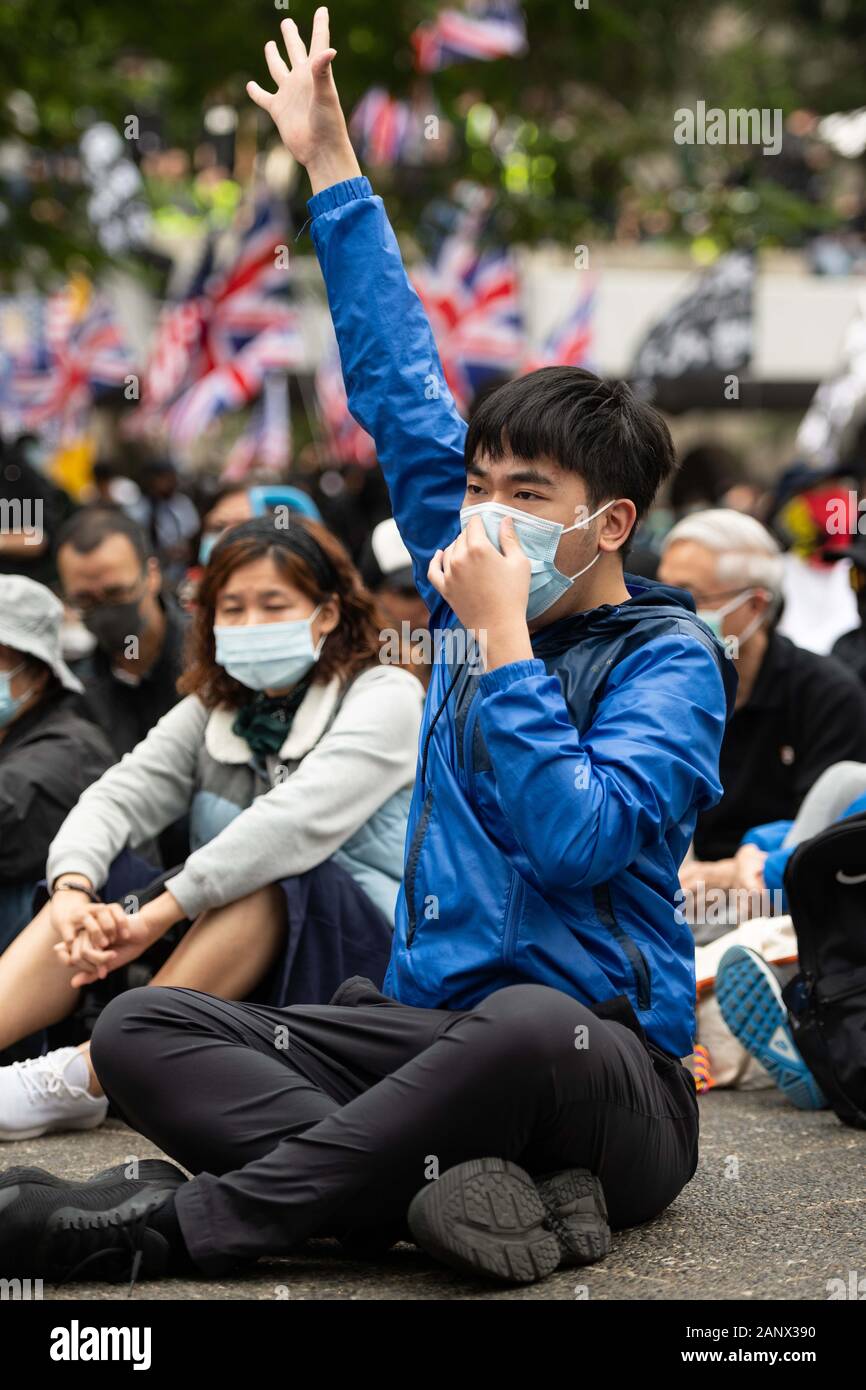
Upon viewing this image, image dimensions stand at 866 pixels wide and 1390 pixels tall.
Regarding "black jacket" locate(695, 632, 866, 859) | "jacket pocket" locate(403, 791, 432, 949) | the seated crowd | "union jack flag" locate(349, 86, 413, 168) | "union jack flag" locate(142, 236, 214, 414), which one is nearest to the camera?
the seated crowd

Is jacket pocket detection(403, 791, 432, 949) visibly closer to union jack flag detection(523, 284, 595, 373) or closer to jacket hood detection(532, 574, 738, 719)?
jacket hood detection(532, 574, 738, 719)

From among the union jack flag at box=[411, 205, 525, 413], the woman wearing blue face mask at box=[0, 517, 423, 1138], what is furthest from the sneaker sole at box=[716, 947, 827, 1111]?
the union jack flag at box=[411, 205, 525, 413]

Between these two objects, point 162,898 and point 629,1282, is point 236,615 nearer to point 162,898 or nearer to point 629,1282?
point 162,898

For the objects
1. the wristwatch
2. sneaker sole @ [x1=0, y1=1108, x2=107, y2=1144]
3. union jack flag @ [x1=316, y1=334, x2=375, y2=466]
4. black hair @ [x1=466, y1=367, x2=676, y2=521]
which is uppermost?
union jack flag @ [x1=316, y1=334, x2=375, y2=466]

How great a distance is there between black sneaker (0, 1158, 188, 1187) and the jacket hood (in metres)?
1.11

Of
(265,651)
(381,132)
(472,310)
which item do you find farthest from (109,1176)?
(381,132)

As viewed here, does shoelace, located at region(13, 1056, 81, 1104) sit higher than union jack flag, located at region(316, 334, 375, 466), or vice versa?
union jack flag, located at region(316, 334, 375, 466)

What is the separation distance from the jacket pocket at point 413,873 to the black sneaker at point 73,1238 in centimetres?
65

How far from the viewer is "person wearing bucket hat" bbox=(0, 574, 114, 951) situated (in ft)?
16.5

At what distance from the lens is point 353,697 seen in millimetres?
4848

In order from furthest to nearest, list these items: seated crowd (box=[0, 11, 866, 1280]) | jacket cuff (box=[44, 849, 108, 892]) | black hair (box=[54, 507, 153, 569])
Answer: black hair (box=[54, 507, 153, 569]) → jacket cuff (box=[44, 849, 108, 892]) → seated crowd (box=[0, 11, 866, 1280])

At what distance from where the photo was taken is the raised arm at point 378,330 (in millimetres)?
3787

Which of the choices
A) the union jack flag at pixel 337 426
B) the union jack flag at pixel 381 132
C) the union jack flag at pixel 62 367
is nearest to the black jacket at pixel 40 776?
the union jack flag at pixel 381 132

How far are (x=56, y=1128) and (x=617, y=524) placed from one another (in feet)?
6.93
